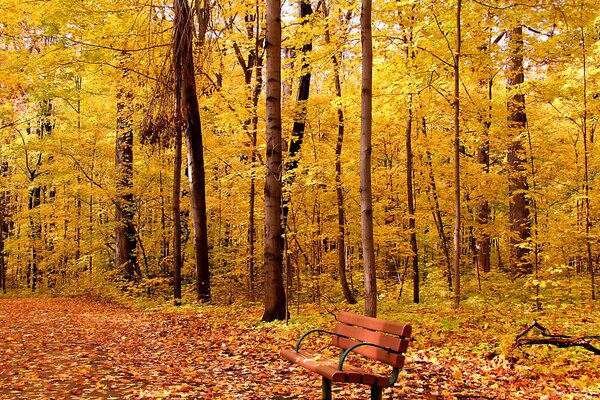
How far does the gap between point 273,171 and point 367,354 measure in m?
4.62

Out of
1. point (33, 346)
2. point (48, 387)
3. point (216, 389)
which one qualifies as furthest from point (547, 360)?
point (33, 346)

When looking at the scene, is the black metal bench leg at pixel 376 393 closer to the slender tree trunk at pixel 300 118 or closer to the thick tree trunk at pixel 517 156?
the slender tree trunk at pixel 300 118

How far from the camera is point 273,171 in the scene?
8.55m

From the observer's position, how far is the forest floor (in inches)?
191

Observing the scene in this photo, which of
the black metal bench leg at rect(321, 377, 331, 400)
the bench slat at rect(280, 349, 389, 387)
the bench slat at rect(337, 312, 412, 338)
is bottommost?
the black metal bench leg at rect(321, 377, 331, 400)

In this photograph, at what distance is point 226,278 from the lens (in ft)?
54.0

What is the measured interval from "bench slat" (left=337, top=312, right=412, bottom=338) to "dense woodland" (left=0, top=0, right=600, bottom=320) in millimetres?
1743

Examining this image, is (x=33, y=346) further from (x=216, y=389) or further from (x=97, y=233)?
(x=97, y=233)

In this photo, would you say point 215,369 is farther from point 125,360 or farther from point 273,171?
point 273,171

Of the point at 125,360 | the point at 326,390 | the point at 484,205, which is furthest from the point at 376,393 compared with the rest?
the point at 484,205

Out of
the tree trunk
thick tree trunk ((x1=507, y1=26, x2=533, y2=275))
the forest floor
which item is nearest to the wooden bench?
the forest floor

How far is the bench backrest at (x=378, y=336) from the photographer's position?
398 centimetres

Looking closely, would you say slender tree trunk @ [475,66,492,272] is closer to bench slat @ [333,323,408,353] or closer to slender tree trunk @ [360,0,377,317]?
slender tree trunk @ [360,0,377,317]

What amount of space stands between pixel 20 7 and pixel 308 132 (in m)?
7.57
